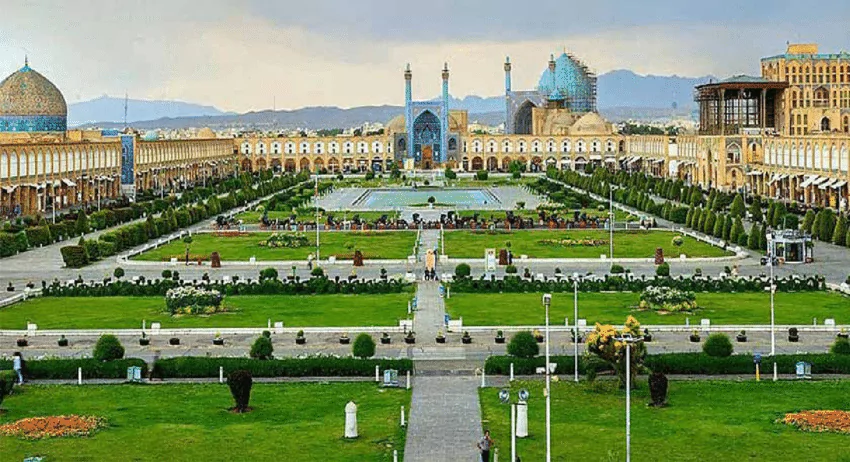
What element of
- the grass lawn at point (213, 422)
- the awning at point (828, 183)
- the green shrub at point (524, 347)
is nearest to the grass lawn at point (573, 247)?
the awning at point (828, 183)

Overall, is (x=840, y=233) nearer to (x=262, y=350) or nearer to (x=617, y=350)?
(x=617, y=350)

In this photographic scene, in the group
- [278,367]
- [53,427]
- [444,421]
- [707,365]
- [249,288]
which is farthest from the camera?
[249,288]

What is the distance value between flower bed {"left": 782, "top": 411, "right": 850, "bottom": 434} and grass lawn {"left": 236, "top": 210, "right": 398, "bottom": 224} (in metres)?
49.1

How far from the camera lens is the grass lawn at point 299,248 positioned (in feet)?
177

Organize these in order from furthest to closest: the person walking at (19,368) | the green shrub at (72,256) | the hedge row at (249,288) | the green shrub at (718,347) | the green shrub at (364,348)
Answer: the green shrub at (72,256) < the hedge row at (249,288) < the green shrub at (364,348) < the green shrub at (718,347) < the person walking at (19,368)

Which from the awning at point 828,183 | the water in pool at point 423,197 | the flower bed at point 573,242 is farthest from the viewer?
the water in pool at point 423,197

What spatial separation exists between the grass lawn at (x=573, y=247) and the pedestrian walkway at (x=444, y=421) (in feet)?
85.1

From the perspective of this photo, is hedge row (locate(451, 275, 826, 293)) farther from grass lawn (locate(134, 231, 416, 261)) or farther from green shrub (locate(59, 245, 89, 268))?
green shrub (locate(59, 245, 89, 268))

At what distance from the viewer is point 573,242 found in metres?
57.8

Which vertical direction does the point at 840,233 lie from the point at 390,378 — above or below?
above

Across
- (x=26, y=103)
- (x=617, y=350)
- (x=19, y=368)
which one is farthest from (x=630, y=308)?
(x=26, y=103)

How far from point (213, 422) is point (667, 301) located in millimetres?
16999

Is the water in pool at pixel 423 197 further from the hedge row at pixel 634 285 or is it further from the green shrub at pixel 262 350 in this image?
the green shrub at pixel 262 350

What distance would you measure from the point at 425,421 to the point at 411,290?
18.9 meters
